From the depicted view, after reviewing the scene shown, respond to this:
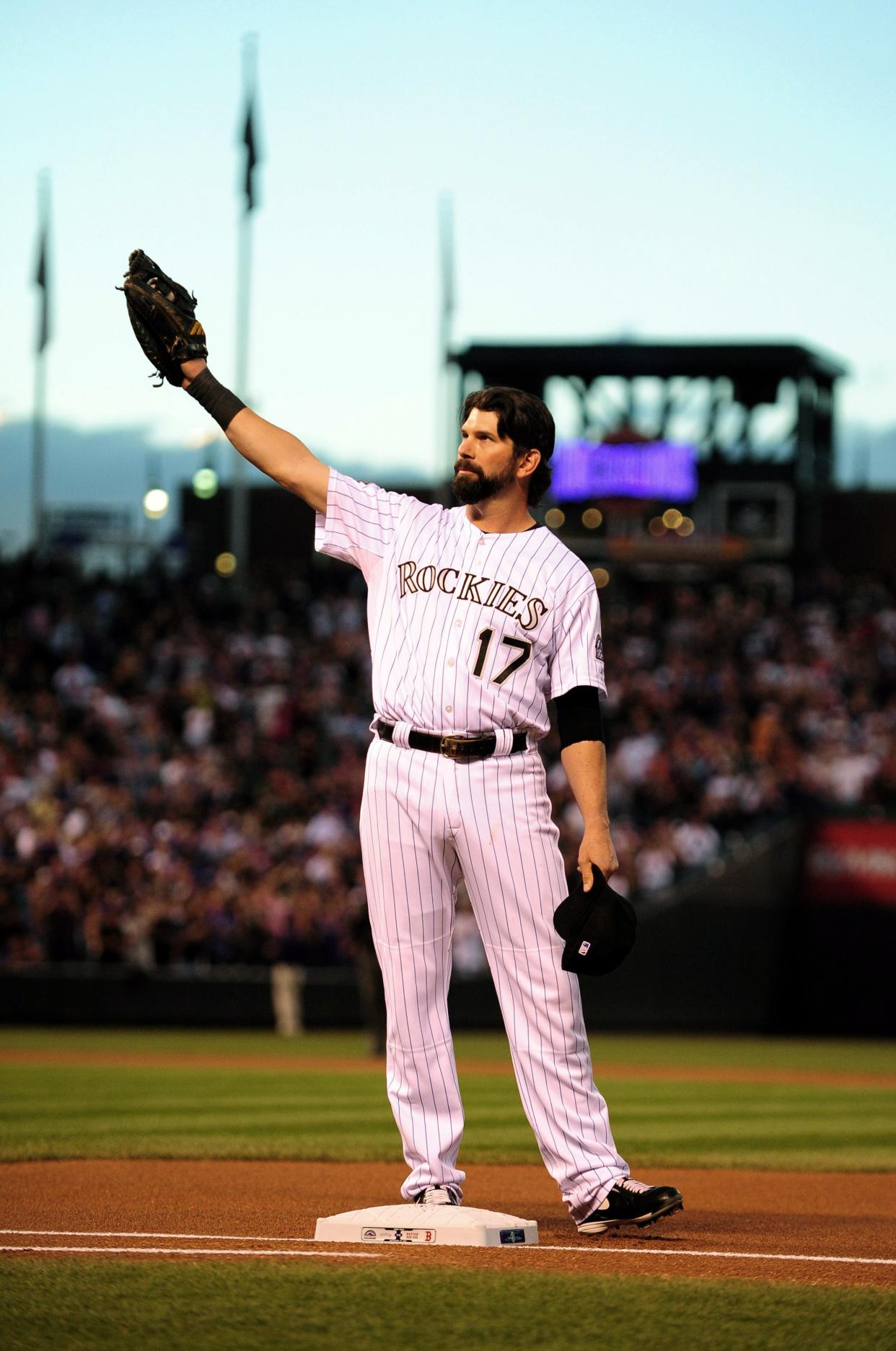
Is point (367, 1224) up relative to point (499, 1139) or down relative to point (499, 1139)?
up

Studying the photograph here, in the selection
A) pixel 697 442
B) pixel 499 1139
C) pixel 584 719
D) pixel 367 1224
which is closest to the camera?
pixel 367 1224

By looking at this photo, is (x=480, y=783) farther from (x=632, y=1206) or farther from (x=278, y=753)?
(x=278, y=753)

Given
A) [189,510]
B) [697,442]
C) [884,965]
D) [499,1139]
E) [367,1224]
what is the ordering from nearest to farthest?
[367,1224]
[499,1139]
[884,965]
[697,442]
[189,510]

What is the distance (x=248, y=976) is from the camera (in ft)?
60.1

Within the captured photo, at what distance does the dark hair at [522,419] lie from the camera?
4.63 meters

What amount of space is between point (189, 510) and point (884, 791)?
25.7 m

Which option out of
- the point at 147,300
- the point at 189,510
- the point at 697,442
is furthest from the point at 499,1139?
the point at 189,510

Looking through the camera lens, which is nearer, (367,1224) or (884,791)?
(367,1224)

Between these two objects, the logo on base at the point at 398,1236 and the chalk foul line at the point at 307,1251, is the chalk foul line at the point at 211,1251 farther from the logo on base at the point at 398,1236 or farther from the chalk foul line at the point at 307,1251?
the logo on base at the point at 398,1236

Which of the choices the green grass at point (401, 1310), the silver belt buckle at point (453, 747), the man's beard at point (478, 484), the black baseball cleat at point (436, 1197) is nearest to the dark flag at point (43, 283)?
the man's beard at point (478, 484)

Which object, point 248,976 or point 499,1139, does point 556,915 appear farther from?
point 248,976

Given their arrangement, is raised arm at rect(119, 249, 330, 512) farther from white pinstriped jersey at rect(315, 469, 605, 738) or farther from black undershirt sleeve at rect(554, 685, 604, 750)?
black undershirt sleeve at rect(554, 685, 604, 750)

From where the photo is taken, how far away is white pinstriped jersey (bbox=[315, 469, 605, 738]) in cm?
446

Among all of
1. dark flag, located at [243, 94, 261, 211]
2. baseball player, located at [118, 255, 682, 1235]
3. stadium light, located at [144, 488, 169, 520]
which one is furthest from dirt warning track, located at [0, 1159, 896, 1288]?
dark flag, located at [243, 94, 261, 211]
